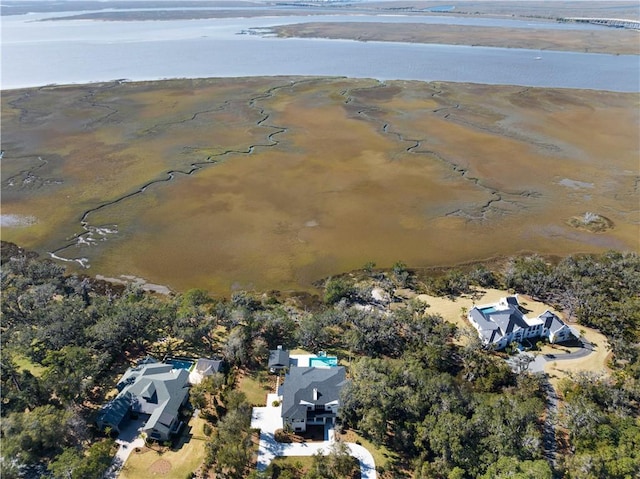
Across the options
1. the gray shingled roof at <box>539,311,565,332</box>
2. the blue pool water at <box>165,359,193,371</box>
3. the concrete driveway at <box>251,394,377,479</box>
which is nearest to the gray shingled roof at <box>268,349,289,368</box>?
the concrete driveway at <box>251,394,377,479</box>

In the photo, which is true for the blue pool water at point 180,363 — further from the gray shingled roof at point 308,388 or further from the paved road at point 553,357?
the paved road at point 553,357

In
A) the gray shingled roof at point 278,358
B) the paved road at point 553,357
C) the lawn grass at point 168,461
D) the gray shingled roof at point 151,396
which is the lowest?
the paved road at point 553,357

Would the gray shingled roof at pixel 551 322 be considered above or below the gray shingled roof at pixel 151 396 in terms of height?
below

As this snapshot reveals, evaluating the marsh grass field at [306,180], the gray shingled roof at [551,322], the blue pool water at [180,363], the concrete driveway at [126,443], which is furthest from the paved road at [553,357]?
the concrete driveway at [126,443]

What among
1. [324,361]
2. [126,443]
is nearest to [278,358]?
[324,361]

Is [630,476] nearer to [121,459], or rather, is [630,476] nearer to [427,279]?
[427,279]

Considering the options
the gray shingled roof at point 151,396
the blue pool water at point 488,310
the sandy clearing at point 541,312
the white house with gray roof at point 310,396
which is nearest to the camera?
the gray shingled roof at point 151,396

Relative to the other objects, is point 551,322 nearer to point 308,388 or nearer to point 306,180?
point 308,388
